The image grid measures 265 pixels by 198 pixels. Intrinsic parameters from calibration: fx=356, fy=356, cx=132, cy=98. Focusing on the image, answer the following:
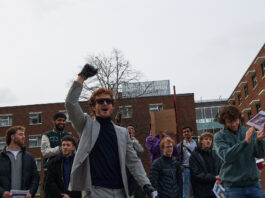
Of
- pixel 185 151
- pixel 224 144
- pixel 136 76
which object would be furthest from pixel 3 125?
pixel 224 144

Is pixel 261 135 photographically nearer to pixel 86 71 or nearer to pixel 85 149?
pixel 85 149

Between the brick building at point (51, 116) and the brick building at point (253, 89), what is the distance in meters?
6.73

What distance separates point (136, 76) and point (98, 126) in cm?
2977

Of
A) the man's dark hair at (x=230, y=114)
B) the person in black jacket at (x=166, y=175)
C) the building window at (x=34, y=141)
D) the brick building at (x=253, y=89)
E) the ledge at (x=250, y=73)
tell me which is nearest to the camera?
the man's dark hair at (x=230, y=114)

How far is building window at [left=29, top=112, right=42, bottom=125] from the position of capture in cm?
4978

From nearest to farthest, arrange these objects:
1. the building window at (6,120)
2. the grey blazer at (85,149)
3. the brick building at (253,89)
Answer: the grey blazer at (85,149) → the brick building at (253,89) → the building window at (6,120)

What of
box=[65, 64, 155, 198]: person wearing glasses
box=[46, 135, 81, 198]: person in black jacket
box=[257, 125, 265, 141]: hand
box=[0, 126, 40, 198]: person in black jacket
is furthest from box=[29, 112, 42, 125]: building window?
box=[257, 125, 265, 141]: hand

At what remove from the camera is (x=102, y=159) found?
3.78m

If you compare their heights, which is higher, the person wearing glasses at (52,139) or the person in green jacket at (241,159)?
the person wearing glasses at (52,139)

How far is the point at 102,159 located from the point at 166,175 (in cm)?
418

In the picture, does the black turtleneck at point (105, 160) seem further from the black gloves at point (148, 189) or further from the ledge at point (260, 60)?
the ledge at point (260, 60)

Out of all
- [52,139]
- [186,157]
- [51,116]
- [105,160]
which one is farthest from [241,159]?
[51,116]

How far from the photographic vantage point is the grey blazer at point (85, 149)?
3.66 m

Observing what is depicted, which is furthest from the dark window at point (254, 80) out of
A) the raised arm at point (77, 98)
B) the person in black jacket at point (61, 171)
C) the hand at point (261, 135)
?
the raised arm at point (77, 98)
